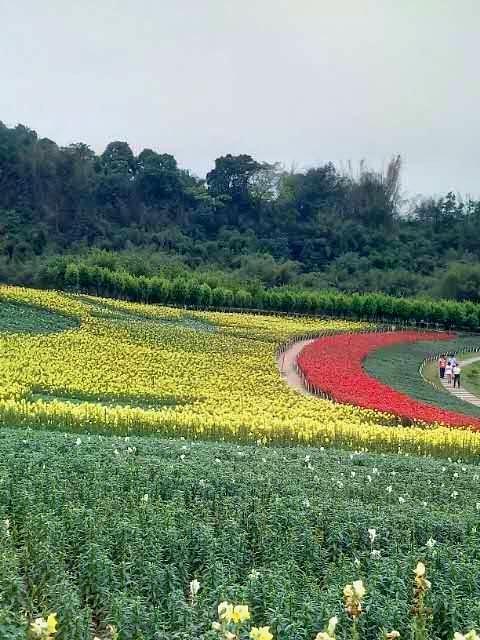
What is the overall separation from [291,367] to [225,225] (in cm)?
5148

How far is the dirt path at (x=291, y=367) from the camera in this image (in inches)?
1040

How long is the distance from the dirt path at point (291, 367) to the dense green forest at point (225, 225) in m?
22.5

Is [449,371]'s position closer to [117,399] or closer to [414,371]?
[414,371]

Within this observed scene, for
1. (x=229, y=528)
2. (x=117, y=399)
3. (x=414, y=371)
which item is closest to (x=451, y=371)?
(x=414, y=371)

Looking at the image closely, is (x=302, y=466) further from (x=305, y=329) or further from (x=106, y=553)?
(x=305, y=329)

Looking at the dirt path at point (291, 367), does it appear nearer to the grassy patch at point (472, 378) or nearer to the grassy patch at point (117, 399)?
the grassy patch at point (117, 399)

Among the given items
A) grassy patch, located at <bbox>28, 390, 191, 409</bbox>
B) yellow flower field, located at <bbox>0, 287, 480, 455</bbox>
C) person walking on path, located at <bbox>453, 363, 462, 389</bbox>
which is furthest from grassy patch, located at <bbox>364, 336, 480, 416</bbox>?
grassy patch, located at <bbox>28, 390, 191, 409</bbox>

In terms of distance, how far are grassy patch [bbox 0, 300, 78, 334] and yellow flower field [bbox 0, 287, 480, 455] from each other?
510 mm

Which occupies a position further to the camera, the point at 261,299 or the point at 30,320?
the point at 261,299

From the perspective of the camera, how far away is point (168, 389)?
72.8ft

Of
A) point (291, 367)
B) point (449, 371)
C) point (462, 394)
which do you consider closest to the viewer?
point (291, 367)

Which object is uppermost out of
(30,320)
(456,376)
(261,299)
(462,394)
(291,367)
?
(261,299)

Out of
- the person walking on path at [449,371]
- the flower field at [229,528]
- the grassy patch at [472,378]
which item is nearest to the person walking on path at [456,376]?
the grassy patch at [472,378]

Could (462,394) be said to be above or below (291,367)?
below
